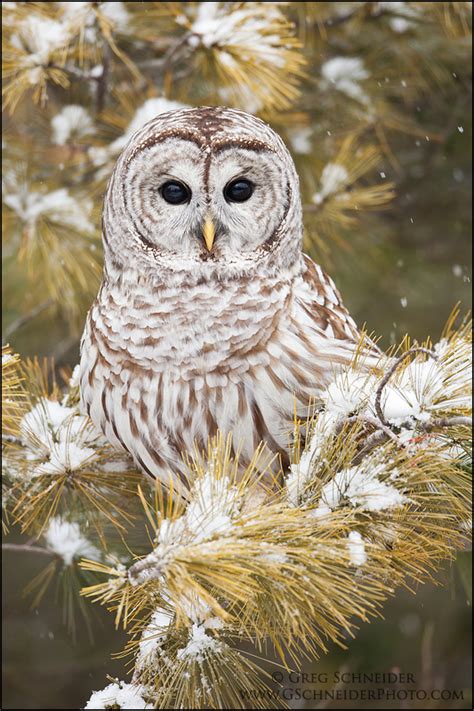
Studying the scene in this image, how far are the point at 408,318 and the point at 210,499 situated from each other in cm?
329

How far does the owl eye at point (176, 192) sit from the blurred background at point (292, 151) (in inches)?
33.5

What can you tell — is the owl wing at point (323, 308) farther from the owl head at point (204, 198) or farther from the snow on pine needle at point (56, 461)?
the snow on pine needle at point (56, 461)

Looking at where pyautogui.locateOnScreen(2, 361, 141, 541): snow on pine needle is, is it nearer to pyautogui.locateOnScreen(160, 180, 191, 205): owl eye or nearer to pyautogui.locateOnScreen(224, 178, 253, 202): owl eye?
pyautogui.locateOnScreen(160, 180, 191, 205): owl eye

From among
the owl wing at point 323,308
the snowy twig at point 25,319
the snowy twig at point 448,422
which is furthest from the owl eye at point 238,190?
the snowy twig at point 25,319

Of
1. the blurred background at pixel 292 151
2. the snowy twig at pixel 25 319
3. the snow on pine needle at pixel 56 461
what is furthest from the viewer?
the snowy twig at pixel 25 319

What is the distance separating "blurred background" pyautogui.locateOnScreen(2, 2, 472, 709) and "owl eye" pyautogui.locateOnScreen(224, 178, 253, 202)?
79 cm

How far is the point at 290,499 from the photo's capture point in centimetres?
183

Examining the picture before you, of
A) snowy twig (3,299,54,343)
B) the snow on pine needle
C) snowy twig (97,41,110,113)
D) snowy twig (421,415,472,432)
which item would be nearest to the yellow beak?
the snow on pine needle

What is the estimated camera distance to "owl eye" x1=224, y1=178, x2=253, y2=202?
2462mm

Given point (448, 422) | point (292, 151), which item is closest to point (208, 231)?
point (448, 422)

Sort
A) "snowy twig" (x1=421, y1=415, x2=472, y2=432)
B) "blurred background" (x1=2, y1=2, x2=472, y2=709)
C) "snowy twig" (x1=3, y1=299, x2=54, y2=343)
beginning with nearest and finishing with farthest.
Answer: "snowy twig" (x1=421, y1=415, x2=472, y2=432) → "blurred background" (x1=2, y1=2, x2=472, y2=709) → "snowy twig" (x1=3, y1=299, x2=54, y2=343)

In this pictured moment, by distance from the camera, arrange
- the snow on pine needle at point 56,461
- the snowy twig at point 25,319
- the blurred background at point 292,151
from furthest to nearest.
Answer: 1. the snowy twig at point 25,319
2. the blurred background at point 292,151
3. the snow on pine needle at point 56,461

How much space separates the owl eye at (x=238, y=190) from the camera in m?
2.46

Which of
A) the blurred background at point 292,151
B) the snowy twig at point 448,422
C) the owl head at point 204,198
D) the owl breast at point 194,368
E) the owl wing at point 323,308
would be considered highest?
the blurred background at point 292,151
